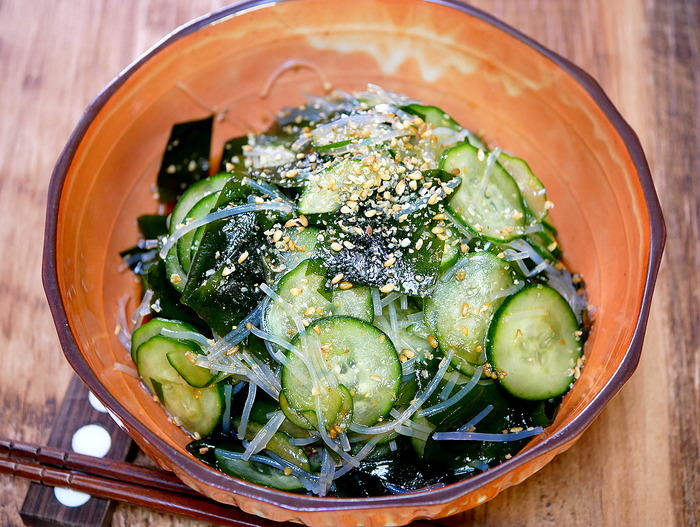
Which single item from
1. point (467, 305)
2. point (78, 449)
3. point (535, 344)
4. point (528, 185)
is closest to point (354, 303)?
point (467, 305)

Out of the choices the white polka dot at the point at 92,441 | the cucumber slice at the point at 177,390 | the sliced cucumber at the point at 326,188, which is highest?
the sliced cucumber at the point at 326,188

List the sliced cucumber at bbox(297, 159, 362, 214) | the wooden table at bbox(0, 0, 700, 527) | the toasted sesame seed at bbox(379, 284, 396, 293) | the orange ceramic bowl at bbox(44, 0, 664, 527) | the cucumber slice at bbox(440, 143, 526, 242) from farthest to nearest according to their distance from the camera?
the wooden table at bbox(0, 0, 700, 527) < the cucumber slice at bbox(440, 143, 526, 242) < the sliced cucumber at bbox(297, 159, 362, 214) < the toasted sesame seed at bbox(379, 284, 396, 293) < the orange ceramic bowl at bbox(44, 0, 664, 527)

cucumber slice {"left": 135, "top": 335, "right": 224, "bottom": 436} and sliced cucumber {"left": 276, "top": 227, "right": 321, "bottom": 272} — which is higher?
sliced cucumber {"left": 276, "top": 227, "right": 321, "bottom": 272}

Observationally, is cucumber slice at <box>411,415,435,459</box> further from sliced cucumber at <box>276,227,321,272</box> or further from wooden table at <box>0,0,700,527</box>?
sliced cucumber at <box>276,227,321,272</box>

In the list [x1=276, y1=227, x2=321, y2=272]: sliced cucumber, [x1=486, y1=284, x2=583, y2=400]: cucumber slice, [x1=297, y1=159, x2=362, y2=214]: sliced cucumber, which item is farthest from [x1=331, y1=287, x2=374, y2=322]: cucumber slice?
[x1=486, y1=284, x2=583, y2=400]: cucumber slice

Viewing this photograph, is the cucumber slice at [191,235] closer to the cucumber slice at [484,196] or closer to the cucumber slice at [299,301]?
the cucumber slice at [299,301]

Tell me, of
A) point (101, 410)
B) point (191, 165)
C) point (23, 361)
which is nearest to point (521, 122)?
point (191, 165)

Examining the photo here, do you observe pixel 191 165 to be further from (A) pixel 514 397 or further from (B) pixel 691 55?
(B) pixel 691 55

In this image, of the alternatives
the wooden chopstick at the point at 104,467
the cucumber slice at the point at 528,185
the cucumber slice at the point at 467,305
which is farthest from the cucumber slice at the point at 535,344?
the wooden chopstick at the point at 104,467
